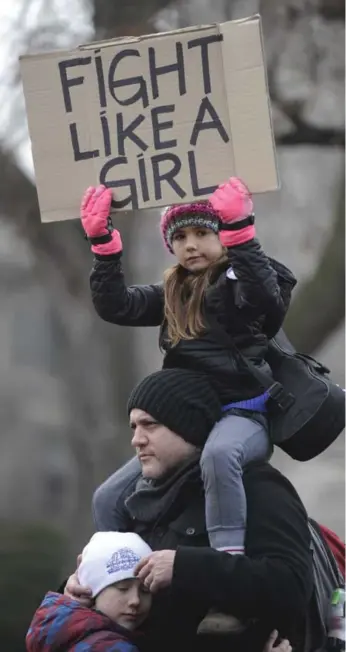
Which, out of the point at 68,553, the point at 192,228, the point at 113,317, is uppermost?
the point at 192,228

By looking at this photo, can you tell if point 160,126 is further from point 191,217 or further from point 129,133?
point 191,217

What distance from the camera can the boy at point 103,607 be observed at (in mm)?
3156

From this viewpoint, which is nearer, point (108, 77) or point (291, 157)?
point (108, 77)

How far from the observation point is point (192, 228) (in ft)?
10.9

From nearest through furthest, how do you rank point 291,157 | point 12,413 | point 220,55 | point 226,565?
point 226,565
point 220,55
point 291,157
point 12,413

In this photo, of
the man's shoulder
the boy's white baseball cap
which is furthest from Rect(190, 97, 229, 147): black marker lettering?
the boy's white baseball cap

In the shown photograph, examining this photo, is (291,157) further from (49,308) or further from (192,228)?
(192,228)

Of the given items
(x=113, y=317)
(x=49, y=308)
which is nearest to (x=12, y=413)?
(x=49, y=308)

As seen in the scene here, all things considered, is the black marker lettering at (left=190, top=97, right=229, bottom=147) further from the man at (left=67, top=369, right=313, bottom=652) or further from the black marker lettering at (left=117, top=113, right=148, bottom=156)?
the man at (left=67, top=369, right=313, bottom=652)

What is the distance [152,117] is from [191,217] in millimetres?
276

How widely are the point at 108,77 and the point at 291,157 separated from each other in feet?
19.7

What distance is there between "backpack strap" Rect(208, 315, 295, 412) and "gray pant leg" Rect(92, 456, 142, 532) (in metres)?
0.46

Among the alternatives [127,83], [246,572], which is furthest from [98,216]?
[246,572]

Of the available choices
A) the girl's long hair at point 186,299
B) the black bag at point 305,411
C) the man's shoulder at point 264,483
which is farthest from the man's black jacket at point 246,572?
the girl's long hair at point 186,299
